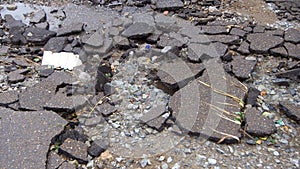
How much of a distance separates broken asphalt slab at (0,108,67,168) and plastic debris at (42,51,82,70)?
830 mm

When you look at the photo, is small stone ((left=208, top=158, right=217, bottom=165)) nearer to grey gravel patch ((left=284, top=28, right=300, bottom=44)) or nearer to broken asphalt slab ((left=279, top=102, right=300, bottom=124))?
broken asphalt slab ((left=279, top=102, right=300, bottom=124))

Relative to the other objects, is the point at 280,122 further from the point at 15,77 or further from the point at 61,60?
the point at 15,77

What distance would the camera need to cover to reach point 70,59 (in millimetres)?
3703

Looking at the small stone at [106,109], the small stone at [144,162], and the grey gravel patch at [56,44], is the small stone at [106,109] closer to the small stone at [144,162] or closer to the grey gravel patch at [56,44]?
the small stone at [144,162]

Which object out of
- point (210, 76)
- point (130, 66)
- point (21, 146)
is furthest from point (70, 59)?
point (210, 76)

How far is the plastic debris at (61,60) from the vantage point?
143 inches

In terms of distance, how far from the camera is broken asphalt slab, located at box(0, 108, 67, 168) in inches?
99.9

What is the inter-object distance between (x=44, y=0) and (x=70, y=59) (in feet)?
6.21

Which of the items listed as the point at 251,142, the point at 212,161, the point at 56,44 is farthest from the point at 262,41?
the point at 56,44

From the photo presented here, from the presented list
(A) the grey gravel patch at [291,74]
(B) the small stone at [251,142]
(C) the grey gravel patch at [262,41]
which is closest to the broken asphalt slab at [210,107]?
(B) the small stone at [251,142]

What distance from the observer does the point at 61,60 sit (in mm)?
3697

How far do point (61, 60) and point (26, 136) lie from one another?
4.00ft

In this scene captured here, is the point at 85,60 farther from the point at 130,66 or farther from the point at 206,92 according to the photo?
the point at 206,92

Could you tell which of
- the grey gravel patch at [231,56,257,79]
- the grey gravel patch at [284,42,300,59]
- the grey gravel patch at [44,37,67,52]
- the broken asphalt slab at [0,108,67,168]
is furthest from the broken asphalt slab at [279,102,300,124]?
the grey gravel patch at [44,37,67,52]
